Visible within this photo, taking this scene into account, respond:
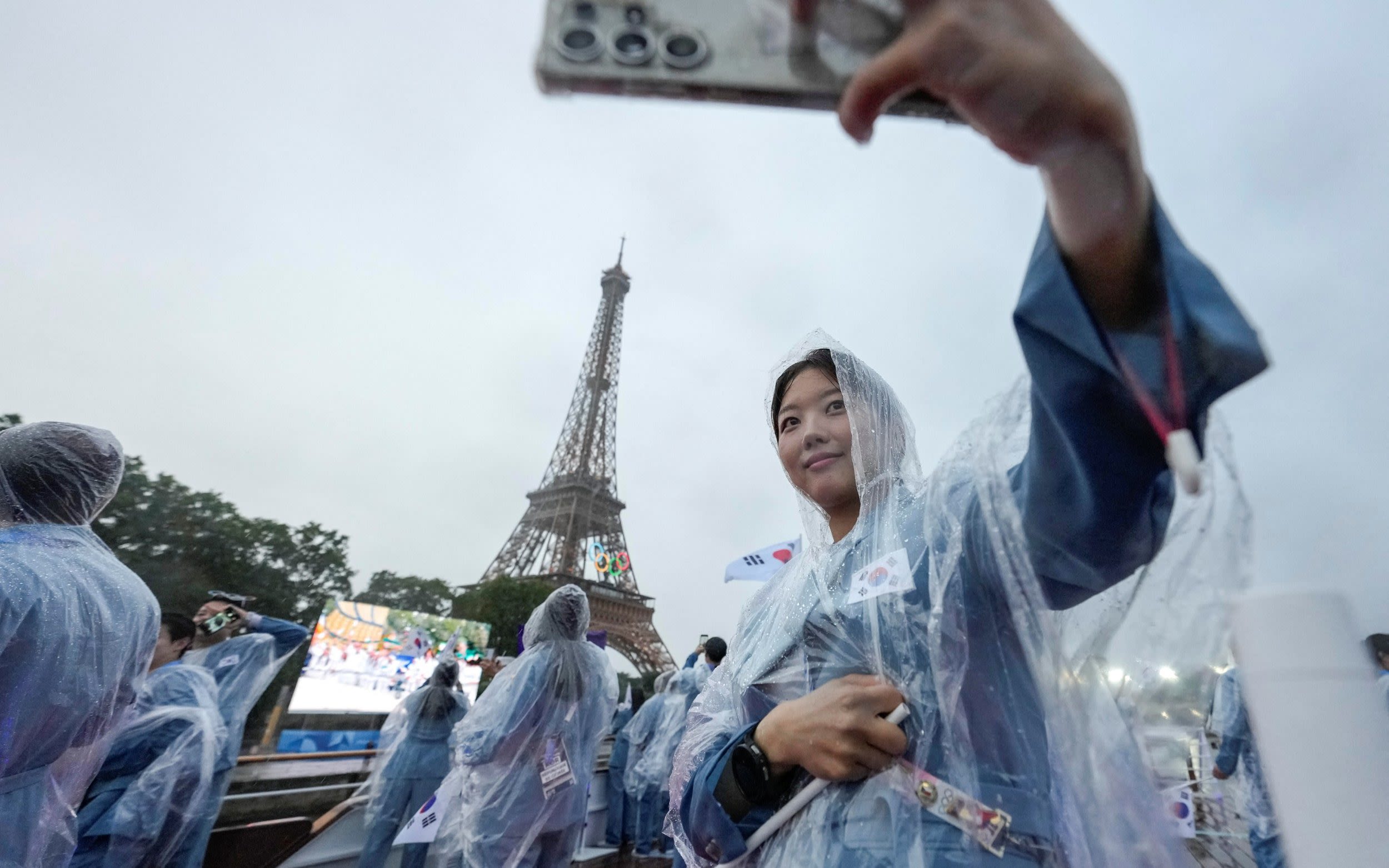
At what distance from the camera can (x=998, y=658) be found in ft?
2.89

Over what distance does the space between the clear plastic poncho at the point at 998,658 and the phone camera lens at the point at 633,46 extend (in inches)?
23.8

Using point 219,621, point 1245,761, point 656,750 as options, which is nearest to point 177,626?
point 219,621

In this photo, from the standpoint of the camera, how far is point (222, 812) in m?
4.34

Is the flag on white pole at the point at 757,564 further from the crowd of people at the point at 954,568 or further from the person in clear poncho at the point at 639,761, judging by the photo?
the crowd of people at the point at 954,568

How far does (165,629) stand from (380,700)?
11.4 m

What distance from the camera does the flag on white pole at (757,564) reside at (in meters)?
6.56

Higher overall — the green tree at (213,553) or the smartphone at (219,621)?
the green tree at (213,553)

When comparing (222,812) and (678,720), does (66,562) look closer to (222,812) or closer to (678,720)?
(222,812)

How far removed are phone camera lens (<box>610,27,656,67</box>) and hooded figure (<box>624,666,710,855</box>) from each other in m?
6.53

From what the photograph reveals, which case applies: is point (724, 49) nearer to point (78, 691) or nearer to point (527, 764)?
point (78, 691)

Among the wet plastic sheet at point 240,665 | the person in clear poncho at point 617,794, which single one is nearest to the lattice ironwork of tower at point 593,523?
the person in clear poncho at point 617,794

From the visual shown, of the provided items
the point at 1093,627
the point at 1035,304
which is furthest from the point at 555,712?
the point at 1035,304

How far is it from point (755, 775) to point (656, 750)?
21.4 ft

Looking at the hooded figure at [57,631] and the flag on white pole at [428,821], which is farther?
the flag on white pole at [428,821]
